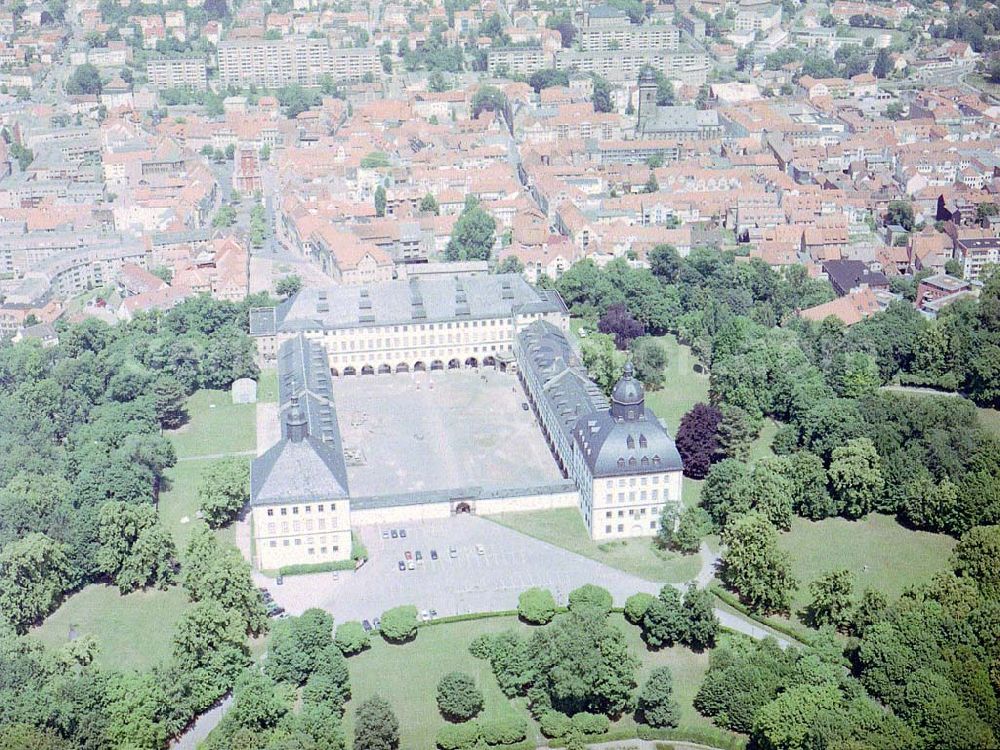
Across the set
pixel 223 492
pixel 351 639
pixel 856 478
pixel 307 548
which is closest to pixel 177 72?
pixel 223 492

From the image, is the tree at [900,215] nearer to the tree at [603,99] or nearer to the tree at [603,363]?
the tree at [603,363]

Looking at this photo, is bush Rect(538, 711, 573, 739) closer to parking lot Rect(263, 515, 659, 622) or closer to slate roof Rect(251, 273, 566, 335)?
parking lot Rect(263, 515, 659, 622)

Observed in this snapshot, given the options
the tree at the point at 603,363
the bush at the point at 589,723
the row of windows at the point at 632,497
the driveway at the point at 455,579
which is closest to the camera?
the bush at the point at 589,723

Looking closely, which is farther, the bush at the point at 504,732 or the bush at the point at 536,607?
the bush at the point at 536,607

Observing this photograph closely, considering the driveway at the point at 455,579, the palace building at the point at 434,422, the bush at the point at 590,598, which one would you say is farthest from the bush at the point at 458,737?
the palace building at the point at 434,422

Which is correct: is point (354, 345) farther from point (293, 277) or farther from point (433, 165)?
point (433, 165)

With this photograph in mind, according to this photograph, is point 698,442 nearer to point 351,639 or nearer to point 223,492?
point 351,639

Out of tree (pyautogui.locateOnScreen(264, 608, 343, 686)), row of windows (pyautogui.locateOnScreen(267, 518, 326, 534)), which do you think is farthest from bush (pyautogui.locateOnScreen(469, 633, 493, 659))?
row of windows (pyautogui.locateOnScreen(267, 518, 326, 534))
